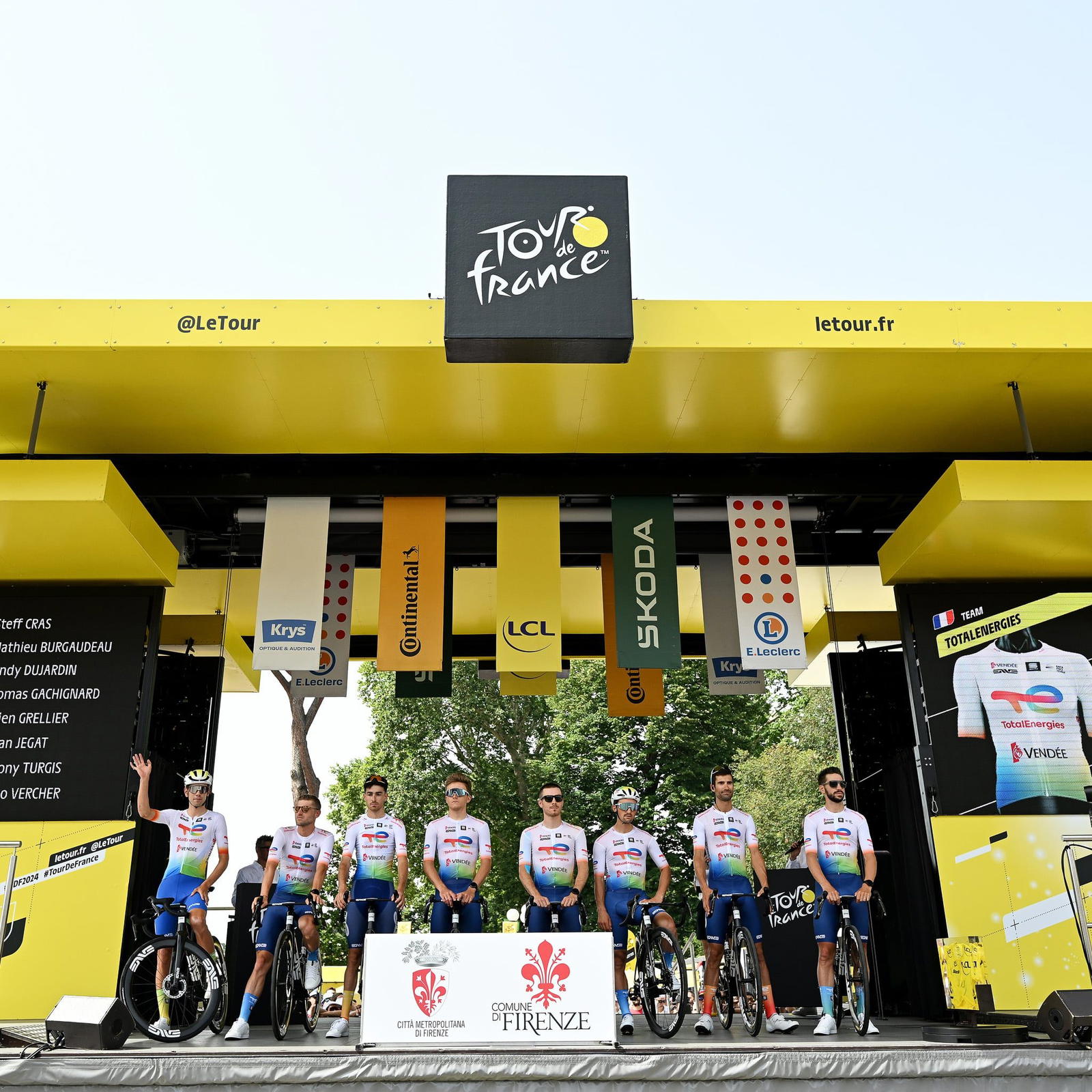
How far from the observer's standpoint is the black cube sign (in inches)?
318

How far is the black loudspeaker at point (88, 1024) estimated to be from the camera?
6582mm

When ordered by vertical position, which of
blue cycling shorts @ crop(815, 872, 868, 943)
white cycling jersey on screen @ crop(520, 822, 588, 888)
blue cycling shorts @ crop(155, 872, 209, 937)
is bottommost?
blue cycling shorts @ crop(815, 872, 868, 943)

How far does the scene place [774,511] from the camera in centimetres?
1080

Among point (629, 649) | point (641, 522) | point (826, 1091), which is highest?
point (641, 522)

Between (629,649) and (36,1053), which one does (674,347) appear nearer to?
(629,649)

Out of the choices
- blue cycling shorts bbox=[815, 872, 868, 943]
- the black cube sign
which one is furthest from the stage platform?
the black cube sign

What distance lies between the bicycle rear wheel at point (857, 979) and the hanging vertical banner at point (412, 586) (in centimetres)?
432

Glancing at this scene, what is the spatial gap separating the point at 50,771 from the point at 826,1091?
7.28m

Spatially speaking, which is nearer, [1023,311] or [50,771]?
[1023,311]

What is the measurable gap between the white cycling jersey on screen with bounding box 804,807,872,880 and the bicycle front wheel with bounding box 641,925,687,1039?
1.33 meters

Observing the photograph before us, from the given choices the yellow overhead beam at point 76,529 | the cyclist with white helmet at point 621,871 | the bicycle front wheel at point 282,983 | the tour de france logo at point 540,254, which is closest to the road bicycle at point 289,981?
the bicycle front wheel at point 282,983

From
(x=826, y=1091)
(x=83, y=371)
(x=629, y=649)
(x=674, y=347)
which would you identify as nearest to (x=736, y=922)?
(x=826, y=1091)

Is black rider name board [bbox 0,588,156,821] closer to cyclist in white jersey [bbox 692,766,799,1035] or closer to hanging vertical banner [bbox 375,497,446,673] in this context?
hanging vertical banner [bbox 375,497,446,673]

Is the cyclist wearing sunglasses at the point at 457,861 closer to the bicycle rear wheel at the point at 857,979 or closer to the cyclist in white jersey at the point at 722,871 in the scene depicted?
the cyclist in white jersey at the point at 722,871
